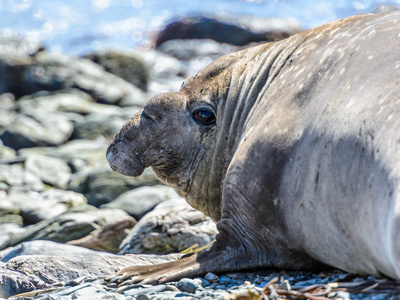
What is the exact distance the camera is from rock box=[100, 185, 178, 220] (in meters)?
Result: 8.80

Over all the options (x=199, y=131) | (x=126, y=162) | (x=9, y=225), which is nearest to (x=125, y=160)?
(x=126, y=162)

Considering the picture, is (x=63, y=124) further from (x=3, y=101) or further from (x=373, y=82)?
(x=373, y=82)

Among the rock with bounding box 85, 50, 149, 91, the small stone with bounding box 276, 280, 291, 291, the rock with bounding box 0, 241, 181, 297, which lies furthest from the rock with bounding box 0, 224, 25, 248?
the rock with bounding box 85, 50, 149, 91

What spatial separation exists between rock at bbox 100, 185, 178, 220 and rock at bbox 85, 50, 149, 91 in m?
10.8

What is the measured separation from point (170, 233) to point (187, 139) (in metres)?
1.83

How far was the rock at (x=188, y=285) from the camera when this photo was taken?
345 centimetres

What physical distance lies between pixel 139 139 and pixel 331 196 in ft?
6.84

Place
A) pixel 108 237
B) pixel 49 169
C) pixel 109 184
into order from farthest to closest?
1. pixel 49 169
2. pixel 109 184
3. pixel 108 237

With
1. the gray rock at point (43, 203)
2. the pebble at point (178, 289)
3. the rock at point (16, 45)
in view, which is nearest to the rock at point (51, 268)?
the pebble at point (178, 289)

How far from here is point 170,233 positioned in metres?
6.27

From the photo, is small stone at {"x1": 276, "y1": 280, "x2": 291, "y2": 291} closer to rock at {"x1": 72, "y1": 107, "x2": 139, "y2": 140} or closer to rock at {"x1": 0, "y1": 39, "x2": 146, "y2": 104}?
rock at {"x1": 72, "y1": 107, "x2": 139, "y2": 140}

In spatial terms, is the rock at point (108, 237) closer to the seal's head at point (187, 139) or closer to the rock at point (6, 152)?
the seal's head at point (187, 139)

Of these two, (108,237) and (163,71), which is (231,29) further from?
(108,237)

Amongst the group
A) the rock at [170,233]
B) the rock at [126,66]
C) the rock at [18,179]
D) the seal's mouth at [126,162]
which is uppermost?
the rock at [126,66]
